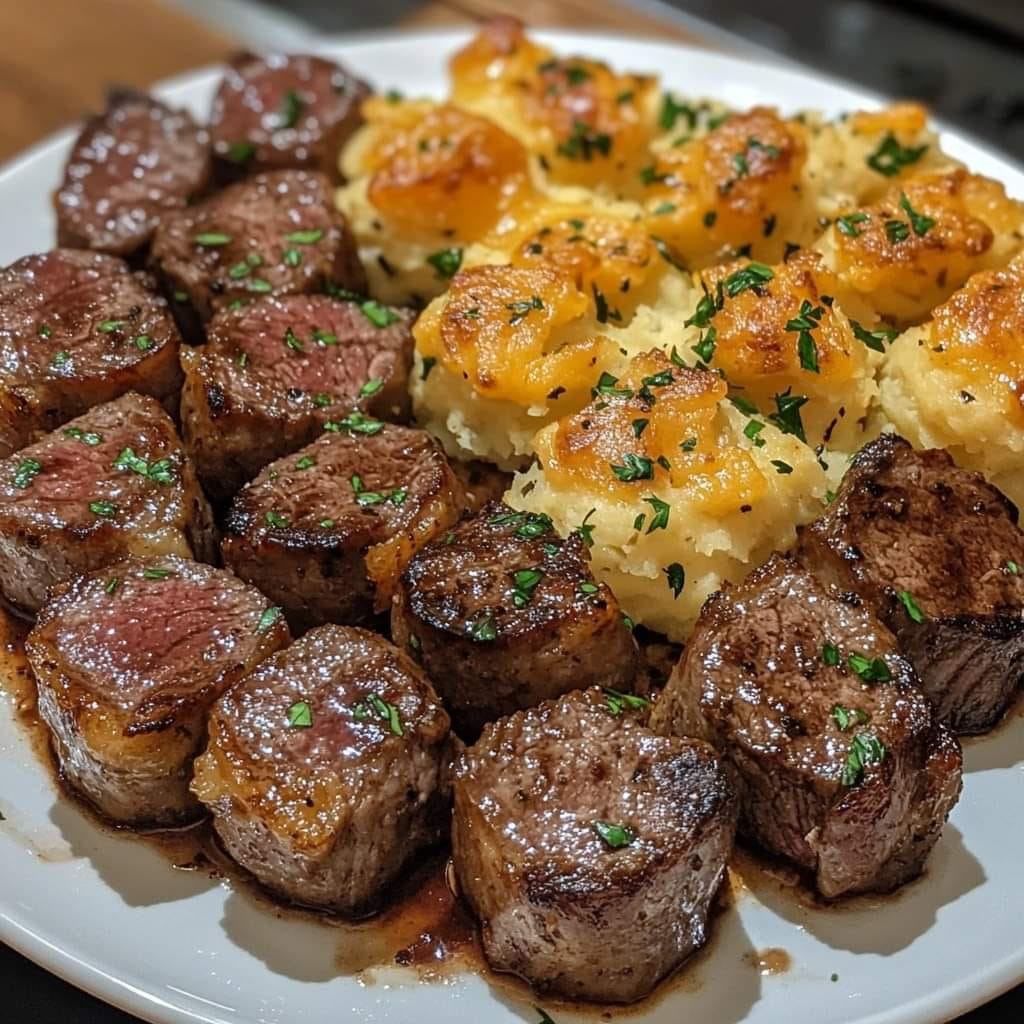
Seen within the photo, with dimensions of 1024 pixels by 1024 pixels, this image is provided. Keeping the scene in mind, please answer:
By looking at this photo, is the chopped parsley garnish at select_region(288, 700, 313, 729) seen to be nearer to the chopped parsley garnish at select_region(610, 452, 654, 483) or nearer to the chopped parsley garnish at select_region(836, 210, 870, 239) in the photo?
the chopped parsley garnish at select_region(610, 452, 654, 483)

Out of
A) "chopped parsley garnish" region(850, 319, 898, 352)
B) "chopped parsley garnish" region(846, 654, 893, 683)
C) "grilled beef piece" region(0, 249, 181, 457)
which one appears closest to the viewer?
"chopped parsley garnish" region(846, 654, 893, 683)

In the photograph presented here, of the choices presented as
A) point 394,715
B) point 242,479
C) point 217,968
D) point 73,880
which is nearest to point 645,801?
point 394,715

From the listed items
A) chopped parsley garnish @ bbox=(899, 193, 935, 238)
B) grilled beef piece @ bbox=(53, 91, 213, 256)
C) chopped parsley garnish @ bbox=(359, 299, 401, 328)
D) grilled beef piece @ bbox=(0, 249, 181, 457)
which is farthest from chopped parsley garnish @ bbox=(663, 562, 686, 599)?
grilled beef piece @ bbox=(53, 91, 213, 256)

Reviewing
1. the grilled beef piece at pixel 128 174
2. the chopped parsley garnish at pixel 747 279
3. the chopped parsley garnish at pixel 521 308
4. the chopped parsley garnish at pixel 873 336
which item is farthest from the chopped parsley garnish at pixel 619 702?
the grilled beef piece at pixel 128 174

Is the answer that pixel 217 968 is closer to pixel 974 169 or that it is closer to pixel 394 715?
pixel 394 715

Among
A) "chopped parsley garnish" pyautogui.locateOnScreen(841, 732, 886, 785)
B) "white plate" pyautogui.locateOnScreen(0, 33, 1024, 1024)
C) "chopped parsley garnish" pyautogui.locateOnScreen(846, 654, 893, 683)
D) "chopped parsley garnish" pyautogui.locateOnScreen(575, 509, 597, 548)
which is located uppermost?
"chopped parsley garnish" pyautogui.locateOnScreen(846, 654, 893, 683)

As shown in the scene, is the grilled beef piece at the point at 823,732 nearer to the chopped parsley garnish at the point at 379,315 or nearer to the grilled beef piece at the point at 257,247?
the chopped parsley garnish at the point at 379,315

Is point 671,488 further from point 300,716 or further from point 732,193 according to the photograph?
point 732,193
